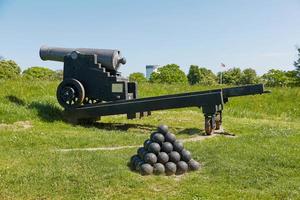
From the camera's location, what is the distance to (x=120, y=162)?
8.55 meters

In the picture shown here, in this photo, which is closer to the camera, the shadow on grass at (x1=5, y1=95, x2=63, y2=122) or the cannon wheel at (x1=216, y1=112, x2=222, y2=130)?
the cannon wheel at (x1=216, y1=112, x2=222, y2=130)

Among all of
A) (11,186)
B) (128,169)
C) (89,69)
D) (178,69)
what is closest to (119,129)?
(89,69)

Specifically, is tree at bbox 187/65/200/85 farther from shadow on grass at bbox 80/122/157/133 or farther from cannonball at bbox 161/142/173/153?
cannonball at bbox 161/142/173/153

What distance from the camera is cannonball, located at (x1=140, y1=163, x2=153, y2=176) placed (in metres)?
7.80

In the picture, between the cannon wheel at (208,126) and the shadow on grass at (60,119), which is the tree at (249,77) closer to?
the shadow on grass at (60,119)

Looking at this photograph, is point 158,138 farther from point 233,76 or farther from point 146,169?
point 233,76

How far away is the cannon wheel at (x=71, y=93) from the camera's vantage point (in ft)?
47.2

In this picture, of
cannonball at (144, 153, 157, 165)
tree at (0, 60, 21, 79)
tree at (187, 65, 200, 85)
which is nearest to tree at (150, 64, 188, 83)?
tree at (187, 65, 200, 85)

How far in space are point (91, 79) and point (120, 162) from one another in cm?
648

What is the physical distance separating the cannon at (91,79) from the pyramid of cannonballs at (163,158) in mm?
6334

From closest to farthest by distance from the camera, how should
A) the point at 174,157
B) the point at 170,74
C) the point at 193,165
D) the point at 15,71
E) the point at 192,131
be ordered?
the point at 174,157
the point at 193,165
the point at 192,131
the point at 15,71
the point at 170,74

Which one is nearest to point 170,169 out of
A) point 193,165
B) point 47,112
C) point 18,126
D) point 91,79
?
point 193,165

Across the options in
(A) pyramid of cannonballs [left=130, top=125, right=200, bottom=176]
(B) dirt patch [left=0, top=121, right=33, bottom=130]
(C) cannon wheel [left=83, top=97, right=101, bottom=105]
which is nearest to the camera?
(A) pyramid of cannonballs [left=130, top=125, right=200, bottom=176]

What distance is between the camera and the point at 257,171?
26.9ft
